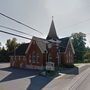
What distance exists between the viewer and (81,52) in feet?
226

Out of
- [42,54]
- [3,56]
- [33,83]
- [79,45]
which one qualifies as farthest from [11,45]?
[33,83]

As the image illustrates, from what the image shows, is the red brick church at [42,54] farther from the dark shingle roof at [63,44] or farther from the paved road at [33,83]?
the paved road at [33,83]

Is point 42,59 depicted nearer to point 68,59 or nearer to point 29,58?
point 29,58

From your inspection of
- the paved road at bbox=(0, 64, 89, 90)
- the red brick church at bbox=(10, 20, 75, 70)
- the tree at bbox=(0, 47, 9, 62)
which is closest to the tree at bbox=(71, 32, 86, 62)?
the red brick church at bbox=(10, 20, 75, 70)

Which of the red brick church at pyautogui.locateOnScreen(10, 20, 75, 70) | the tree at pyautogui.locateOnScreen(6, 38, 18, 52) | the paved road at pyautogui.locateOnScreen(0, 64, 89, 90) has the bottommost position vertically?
the paved road at pyautogui.locateOnScreen(0, 64, 89, 90)

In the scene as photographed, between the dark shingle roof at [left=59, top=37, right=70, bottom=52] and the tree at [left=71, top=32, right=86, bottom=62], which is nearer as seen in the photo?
the dark shingle roof at [left=59, top=37, right=70, bottom=52]

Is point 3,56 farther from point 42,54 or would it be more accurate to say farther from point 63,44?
point 42,54

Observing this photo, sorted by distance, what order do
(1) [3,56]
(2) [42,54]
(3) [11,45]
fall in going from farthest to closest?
(3) [11,45] < (1) [3,56] < (2) [42,54]

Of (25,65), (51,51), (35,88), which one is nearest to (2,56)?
(25,65)

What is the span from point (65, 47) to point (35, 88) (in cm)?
2327

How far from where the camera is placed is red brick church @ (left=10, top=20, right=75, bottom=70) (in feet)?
115

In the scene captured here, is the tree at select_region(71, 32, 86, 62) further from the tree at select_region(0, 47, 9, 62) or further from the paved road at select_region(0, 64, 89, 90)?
the paved road at select_region(0, 64, 89, 90)

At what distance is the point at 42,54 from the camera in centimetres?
3447

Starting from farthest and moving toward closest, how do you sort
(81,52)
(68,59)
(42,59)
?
1. (81,52)
2. (68,59)
3. (42,59)
